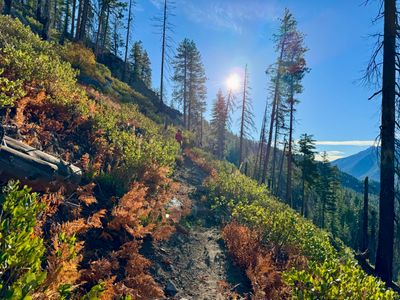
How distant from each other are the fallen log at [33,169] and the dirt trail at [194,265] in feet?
7.26

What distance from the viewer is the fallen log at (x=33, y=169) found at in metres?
4.61

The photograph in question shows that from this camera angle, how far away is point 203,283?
581 cm

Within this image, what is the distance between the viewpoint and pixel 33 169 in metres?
4.91

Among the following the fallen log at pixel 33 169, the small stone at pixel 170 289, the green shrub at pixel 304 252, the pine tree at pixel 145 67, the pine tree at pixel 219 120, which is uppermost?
the pine tree at pixel 145 67

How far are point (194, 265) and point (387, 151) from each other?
5.81m

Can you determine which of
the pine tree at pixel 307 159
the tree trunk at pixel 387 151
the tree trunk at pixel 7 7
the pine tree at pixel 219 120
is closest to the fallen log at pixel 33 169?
the tree trunk at pixel 387 151

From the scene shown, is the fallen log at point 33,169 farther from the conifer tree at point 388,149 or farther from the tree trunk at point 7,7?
the tree trunk at point 7,7

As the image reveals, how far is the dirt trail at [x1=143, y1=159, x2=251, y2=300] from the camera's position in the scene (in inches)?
214

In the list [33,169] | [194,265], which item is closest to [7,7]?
[33,169]

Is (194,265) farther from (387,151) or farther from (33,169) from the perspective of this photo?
(387,151)

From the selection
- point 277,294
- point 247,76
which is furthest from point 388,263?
point 247,76

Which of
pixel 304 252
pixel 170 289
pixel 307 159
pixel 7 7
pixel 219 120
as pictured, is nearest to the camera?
pixel 170 289

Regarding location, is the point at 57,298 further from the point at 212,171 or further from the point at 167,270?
the point at 212,171

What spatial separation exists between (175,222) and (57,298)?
5137mm
